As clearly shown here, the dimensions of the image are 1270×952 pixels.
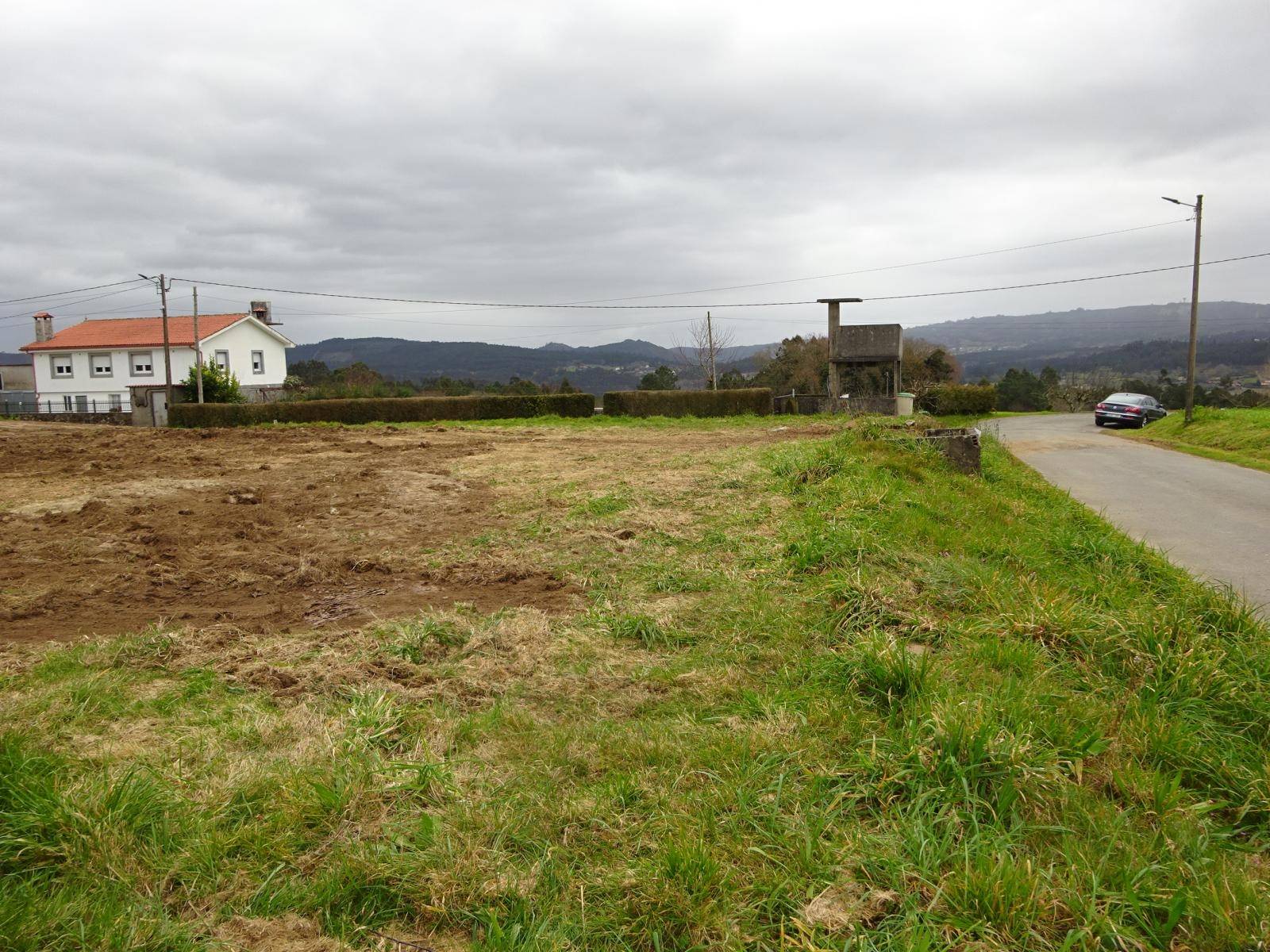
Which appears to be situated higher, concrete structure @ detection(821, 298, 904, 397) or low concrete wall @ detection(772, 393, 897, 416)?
concrete structure @ detection(821, 298, 904, 397)

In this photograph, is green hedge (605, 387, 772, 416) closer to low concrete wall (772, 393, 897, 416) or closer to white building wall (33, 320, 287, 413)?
low concrete wall (772, 393, 897, 416)

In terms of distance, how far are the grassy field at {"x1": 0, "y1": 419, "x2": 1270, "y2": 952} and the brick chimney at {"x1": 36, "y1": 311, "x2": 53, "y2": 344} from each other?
6642 cm

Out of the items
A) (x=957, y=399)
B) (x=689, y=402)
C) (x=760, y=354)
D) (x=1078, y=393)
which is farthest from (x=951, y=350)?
(x=689, y=402)

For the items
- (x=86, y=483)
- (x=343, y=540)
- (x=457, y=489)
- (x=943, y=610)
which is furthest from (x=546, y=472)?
(x=943, y=610)

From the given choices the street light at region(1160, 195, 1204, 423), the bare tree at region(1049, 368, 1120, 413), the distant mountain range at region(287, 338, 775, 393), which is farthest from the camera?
the distant mountain range at region(287, 338, 775, 393)

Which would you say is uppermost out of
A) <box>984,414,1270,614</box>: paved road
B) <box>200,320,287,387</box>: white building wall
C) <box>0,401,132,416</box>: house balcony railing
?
<box>200,320,287,387</box>: white building wall

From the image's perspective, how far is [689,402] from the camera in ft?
108

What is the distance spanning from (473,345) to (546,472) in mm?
123742

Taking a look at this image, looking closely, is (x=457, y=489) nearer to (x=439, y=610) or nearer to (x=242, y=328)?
(x=439, y=610)

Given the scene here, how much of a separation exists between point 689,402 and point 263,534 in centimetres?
2522

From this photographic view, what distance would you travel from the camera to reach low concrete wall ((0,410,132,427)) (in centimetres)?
3650

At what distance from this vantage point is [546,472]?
44.9ft

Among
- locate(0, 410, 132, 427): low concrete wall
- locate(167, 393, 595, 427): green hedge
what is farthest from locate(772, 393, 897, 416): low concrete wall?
locate(0, 410, 132, 427): low concrete wall

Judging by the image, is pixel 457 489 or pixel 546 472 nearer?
pixel 457 489
